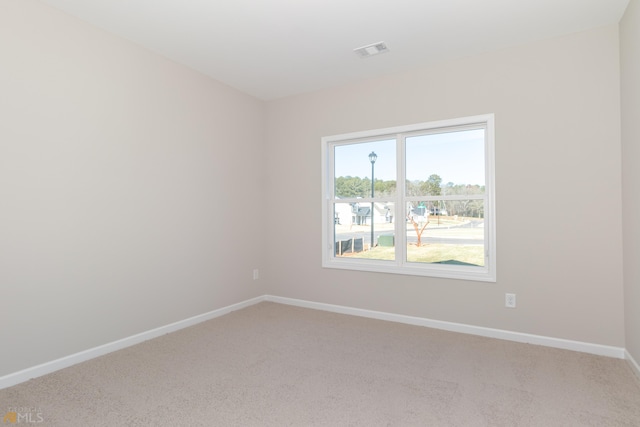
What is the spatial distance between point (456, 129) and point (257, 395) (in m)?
2.98

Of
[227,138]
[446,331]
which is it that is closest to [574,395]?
[446,331]

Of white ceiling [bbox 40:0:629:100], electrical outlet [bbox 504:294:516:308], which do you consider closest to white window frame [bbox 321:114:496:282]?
electrical outlet [bbox 504:294:516:308]

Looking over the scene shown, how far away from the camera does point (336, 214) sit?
4.31 metres

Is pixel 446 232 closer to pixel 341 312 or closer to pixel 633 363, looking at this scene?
pixel 341 312

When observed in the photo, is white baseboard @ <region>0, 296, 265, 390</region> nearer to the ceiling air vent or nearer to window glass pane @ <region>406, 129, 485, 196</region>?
window glass pane @ <region>406, 129, 485, 196</region>

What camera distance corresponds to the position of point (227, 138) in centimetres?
408

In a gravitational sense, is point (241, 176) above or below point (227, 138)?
below

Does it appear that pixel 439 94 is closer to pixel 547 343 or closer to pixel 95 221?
pixel 547 343

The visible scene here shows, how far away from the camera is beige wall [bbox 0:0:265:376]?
7.80 ft

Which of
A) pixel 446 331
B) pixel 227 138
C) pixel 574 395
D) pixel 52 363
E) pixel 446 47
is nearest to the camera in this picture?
pixel 574 395

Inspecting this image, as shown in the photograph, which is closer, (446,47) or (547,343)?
(547,343)

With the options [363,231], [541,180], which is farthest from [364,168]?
[541,180]

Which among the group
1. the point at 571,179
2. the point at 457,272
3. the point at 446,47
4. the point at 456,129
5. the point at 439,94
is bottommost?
the point at 457,272

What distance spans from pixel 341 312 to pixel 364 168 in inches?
67.5
